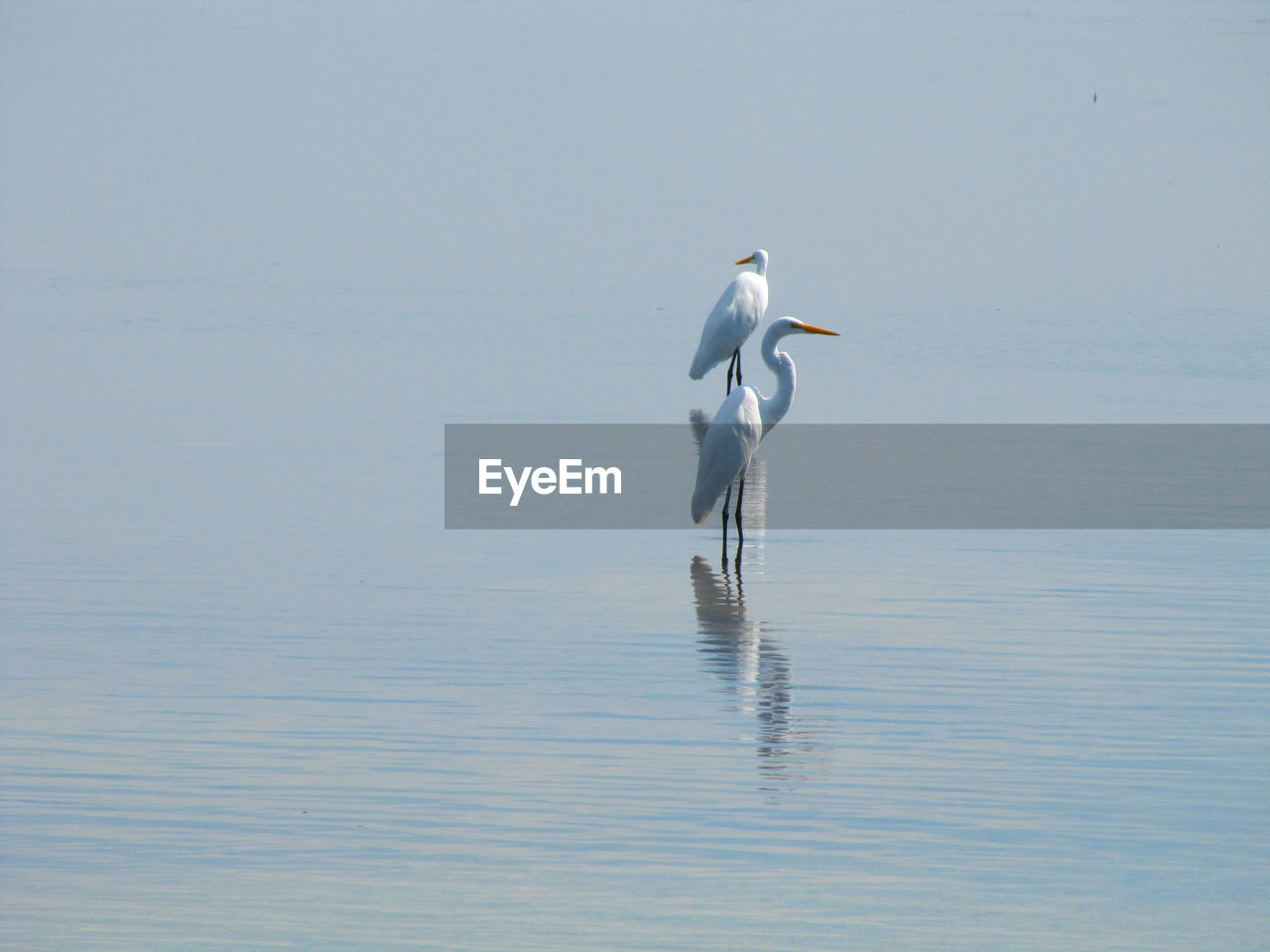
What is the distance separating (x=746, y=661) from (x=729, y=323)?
665 centimetres

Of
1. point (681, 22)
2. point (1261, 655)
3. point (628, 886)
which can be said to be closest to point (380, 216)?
point (1261, 655)

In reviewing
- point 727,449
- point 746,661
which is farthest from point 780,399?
point 746,661

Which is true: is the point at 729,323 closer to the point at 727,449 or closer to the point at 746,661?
the point at 727,449

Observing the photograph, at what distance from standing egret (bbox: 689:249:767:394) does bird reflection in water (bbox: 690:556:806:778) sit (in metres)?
4.92

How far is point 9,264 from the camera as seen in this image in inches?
787

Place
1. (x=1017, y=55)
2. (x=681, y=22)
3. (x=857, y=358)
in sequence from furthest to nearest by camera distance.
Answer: (x=681, y=22), (x=1017, y=55), (x=857, y=358)

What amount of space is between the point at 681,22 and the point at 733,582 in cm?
4408

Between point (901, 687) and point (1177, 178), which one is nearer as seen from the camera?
point (901, 687)

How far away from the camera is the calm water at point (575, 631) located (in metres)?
4.84

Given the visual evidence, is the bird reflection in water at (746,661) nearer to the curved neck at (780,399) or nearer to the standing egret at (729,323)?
the curved neck at (780,399)

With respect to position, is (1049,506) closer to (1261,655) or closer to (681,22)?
(1261,655)

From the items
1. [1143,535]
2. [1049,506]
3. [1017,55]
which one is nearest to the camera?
[1143,535]

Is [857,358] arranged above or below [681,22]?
below

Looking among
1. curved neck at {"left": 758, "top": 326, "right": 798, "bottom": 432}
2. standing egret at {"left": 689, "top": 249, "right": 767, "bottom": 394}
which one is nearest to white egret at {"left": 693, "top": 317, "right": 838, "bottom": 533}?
curved neck at {"left": 758, "top": 326, "right": 798, "bottom": 432}
